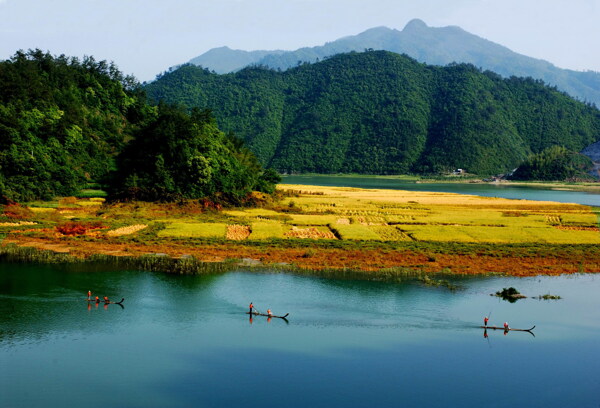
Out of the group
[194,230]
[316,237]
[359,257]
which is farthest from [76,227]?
[359,257]

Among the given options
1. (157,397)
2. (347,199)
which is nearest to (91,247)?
(157,397)

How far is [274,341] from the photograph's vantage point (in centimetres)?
3209

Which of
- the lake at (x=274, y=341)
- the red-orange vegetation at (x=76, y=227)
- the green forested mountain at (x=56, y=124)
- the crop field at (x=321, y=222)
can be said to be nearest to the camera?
the lake at (x=274, y=341)

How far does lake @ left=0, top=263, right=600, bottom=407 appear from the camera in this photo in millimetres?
26172

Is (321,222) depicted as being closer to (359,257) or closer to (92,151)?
(359,257)

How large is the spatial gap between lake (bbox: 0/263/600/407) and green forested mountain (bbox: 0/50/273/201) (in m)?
41.1

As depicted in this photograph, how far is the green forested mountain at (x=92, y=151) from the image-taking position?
3312 inches

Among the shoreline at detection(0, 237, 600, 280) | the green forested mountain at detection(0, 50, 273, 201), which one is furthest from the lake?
the green forested mountain at detection(0, 50, 273, 201)

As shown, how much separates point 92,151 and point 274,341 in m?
76.8

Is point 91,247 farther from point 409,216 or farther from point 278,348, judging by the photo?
point 409,216

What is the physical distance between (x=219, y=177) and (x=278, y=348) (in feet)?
197

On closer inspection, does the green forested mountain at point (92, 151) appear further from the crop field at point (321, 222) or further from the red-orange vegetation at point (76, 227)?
the red-orange vegetation at point (76, 227)

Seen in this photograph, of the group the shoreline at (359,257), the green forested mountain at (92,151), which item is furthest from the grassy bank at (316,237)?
the green forested mountain at (92,151)

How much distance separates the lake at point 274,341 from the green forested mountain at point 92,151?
1618 inches
